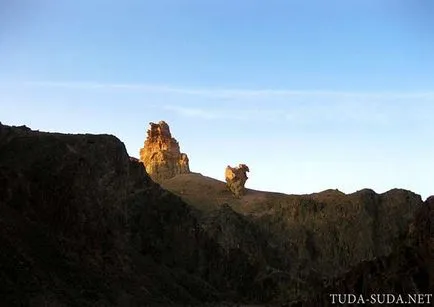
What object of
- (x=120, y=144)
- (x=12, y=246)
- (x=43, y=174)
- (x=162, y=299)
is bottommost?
(x=162, y=299)

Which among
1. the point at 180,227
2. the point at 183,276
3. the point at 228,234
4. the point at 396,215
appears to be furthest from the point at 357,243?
the point at 183,276

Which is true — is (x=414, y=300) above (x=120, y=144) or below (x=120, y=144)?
below

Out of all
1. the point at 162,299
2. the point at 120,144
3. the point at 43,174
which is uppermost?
the point at 120,144

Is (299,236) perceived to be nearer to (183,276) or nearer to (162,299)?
(183,276)

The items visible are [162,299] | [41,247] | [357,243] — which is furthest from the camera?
[357,243]

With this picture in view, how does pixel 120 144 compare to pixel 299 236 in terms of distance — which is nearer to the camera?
pixel 120 144

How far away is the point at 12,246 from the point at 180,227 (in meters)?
76.2

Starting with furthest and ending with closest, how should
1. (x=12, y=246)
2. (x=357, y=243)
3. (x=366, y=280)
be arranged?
(x=357, y=243) → (x=12, y=246) → (x=366, y=280)

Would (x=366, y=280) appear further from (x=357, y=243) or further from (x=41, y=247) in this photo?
(x=357, y=243)

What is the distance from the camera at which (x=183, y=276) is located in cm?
14162

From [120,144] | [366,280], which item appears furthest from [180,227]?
[366,280]

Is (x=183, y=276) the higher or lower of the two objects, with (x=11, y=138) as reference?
lower

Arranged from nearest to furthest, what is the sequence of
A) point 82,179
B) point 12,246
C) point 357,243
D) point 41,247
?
point 12,246
point 41,247
point 82,179
point 357,243

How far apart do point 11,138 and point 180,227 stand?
54.0m
